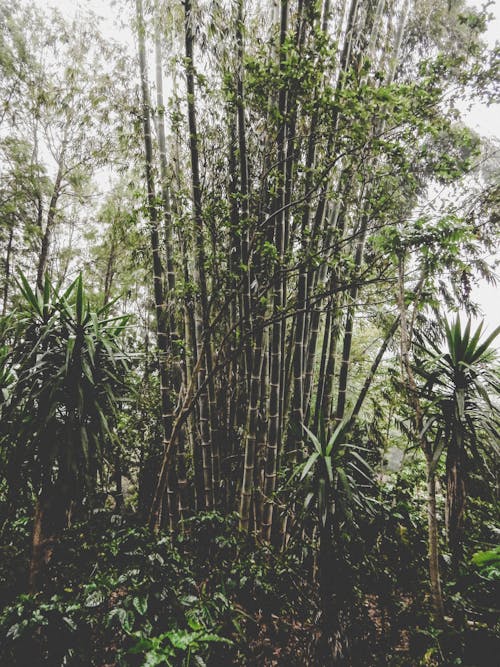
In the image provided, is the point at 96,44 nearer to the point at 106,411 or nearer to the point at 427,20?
the point at 427,20

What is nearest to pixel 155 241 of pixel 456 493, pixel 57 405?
pixel 57 405

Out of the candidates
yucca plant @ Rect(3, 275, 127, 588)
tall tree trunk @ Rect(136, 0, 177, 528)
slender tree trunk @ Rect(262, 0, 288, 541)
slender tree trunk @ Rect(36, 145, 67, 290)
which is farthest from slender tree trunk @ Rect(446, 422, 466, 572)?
slender tree trunk @ Rect(36, 145, 67, 290)

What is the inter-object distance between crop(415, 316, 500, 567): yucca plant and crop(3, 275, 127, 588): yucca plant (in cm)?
208

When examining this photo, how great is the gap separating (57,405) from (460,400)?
2.42 meters

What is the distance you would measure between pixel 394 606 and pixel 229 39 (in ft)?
12.0

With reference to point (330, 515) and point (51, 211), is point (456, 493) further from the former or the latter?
point (51, 211)

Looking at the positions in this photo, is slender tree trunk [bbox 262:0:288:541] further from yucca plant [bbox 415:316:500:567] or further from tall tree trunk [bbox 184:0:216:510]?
yucca plant [bbox 415:316:500:567]

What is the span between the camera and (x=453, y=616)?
2041mm

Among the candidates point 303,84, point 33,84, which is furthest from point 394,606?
point 33,84

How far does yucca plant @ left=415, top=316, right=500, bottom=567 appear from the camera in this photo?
2.17 meters

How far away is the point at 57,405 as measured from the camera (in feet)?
7.32

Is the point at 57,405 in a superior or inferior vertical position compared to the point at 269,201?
inferior

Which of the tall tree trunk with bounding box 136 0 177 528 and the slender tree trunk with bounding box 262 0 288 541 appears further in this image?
the tall tree trunk with bounding box 136 0 177 528

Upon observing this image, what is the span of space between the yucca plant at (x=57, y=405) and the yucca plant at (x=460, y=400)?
81.7 inches
